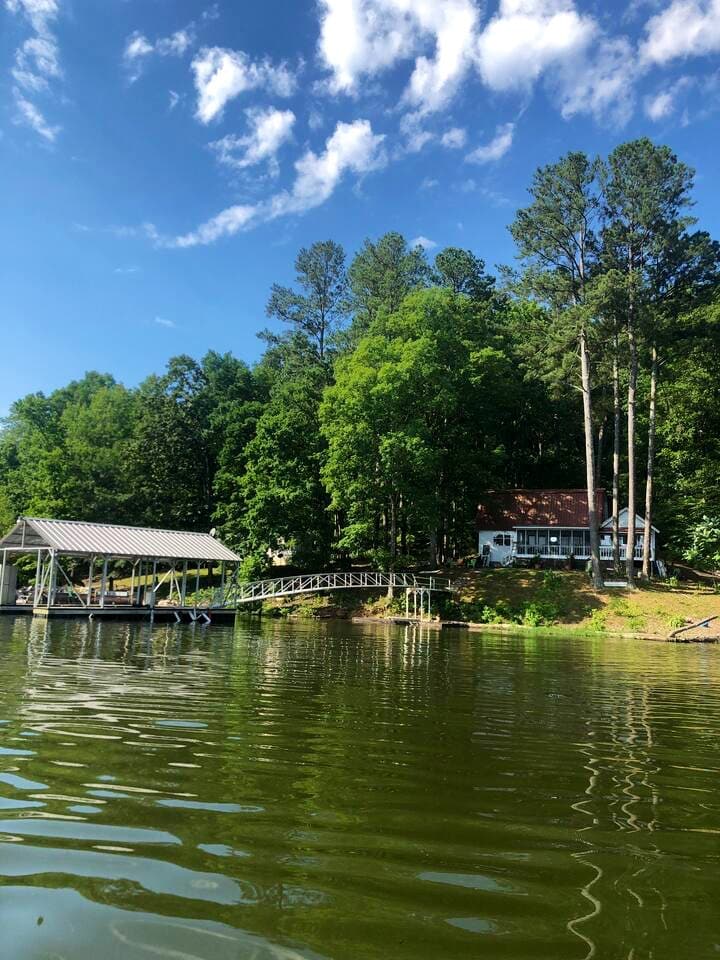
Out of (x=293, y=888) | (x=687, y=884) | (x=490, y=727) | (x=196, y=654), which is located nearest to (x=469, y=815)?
(x=687, y=884)

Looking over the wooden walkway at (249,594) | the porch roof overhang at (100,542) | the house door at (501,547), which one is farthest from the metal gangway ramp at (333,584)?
the house door at (501,547)

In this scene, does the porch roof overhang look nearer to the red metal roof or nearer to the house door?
the house door

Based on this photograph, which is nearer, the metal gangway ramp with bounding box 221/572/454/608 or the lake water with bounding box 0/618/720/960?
the lake water with bounding box 0/618/720/960

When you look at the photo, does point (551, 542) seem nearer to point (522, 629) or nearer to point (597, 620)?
point (597, 620)

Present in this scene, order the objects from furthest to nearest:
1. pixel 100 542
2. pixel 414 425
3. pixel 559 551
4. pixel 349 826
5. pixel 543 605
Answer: pixel 559 551
pixel 414 425
pixel 543 605
pixel 100 542
pixel 349 826

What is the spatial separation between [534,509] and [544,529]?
173 cm

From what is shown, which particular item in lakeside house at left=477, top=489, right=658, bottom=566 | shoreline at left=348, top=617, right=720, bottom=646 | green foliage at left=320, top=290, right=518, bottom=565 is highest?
green foliage at left=320, top=290, right=518, bottom=565

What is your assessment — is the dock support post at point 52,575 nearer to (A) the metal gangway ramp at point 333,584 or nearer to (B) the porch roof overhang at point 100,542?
(B) the porch roof overhang at point 100,542

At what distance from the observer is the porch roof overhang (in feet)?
93.4

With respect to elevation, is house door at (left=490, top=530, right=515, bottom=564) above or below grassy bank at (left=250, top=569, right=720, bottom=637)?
above

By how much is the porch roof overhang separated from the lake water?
20.0 m

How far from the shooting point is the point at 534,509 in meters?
49.0

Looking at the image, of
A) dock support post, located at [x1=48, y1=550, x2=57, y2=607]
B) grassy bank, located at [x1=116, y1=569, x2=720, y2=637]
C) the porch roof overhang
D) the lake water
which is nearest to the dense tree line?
grassy bank, located at [x1=116, y1=569, x2=720, y2=637]

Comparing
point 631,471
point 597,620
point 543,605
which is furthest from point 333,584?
point 631,471
